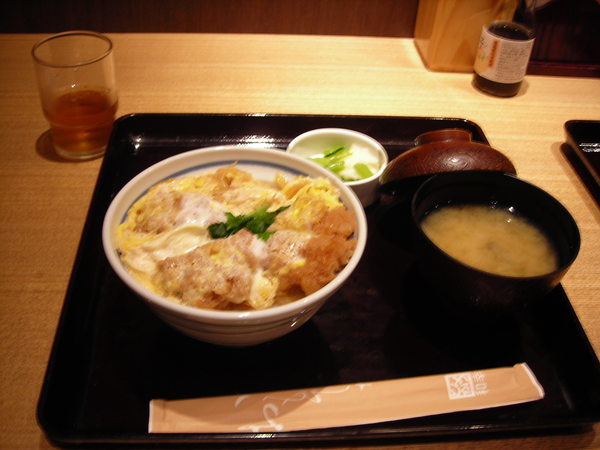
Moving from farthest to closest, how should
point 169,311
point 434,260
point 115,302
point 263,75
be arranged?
point 263,75
point 115,302
point 434,260
point 169,311

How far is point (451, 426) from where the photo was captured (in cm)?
90

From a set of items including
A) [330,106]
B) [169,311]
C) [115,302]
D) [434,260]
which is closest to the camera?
[169,311]

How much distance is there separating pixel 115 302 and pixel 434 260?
708mm

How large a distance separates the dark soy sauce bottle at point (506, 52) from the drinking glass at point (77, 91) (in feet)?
4.41

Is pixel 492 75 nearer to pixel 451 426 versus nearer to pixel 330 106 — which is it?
pixel 330 106

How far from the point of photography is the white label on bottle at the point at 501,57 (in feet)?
5.98

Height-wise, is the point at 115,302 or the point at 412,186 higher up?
the point at 412,186

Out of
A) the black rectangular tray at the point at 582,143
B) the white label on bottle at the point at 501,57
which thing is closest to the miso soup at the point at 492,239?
the black rectangular tray at the point at 582,143

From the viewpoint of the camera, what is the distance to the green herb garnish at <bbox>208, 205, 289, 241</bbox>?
1002mm

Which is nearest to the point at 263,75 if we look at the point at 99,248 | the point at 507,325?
the point at 99,248

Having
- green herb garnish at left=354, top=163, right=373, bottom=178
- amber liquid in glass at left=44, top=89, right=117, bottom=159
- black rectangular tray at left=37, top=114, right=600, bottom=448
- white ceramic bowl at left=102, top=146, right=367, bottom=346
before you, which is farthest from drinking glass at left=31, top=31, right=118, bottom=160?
green herb garnish at left=354, top=163, right=373, bottom=178

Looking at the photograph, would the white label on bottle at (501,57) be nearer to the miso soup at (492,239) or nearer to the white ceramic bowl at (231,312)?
the miso soup at (492,239)

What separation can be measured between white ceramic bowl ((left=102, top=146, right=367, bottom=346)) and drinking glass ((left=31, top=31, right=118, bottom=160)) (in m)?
0.56

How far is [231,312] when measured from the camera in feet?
2.78
